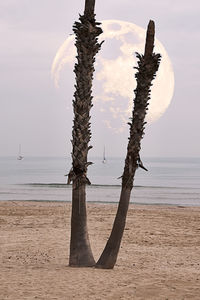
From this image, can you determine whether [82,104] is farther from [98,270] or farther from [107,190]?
[107,190]

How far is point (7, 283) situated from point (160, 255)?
21.4 feet

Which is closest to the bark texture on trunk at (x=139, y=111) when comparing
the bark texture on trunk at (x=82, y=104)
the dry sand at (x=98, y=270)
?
the bark texture on trunk at (x=82, y=104)

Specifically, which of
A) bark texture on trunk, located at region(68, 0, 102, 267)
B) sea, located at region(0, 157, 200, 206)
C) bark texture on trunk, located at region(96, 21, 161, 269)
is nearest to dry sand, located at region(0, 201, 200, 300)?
bark texture on trunk, located at region(68, 0, 102, 267)

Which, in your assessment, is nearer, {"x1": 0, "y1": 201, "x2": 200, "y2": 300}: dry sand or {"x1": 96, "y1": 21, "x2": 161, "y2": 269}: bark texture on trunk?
{"x1": 0, "y1": 201, "x2": 200, "y2": 300}: dry sand

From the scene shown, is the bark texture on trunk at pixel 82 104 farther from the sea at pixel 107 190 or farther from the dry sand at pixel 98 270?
the sea at pixel 107 190

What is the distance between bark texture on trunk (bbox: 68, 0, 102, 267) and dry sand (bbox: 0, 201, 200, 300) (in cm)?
159

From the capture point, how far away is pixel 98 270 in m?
12.4

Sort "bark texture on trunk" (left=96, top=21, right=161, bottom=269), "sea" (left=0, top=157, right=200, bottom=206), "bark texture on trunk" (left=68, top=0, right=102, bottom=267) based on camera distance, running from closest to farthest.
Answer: "bark texture on trunk" (left=96, top=21, right=161, bottom=269) → "bark texture on trunk" (left=68, top=0, right=102, bottom=267) → "sea" (left=0, top=157, right=200, bottom=206)

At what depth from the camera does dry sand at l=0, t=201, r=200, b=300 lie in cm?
1041

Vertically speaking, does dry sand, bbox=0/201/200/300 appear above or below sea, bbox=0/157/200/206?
above

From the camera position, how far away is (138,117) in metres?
12.4

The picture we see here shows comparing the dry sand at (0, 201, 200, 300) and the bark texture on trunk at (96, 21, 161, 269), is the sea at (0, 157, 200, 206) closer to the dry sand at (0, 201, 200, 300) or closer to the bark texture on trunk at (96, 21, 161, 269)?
the bark texture on trunk at (96, 21, 161, 269)

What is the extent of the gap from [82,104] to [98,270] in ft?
13.4

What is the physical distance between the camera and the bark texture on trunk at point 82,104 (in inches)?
495
